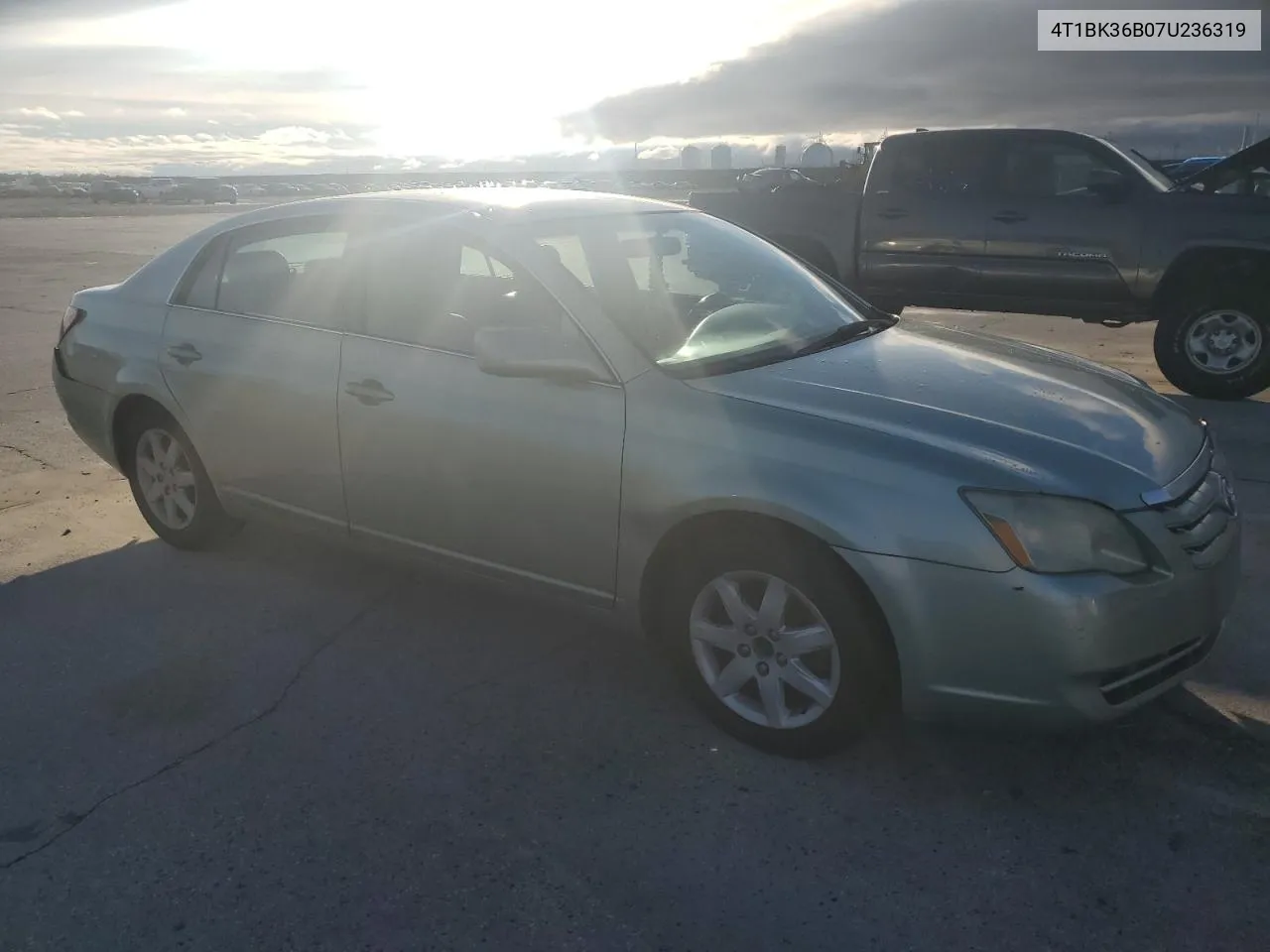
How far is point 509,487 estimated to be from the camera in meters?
3.65

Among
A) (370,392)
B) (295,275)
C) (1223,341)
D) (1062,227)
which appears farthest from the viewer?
(1062,227)

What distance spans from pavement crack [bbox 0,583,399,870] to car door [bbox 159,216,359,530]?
422mm

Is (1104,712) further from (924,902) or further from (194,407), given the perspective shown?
(194,407)

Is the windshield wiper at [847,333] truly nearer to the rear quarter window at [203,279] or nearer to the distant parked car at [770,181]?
the rear quarter window at [203,279]

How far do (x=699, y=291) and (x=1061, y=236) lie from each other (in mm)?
5160

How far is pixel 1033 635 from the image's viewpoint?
9.25 feet

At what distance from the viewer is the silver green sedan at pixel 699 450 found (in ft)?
9.48

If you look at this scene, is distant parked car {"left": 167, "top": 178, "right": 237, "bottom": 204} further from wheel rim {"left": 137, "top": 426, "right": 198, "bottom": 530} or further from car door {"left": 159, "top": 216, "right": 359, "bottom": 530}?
car door {"left": 159, "top": 216, "right": 359, "bottom": 530}

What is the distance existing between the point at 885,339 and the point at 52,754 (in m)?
3.12

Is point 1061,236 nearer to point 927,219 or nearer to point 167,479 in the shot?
point 927,219

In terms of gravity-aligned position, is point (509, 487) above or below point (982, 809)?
above

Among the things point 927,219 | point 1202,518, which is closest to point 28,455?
point 1202,518

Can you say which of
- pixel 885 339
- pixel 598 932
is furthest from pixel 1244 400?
pixel 598 932

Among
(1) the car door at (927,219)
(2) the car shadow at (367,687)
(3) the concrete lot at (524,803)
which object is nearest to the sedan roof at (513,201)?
(2) the car shadow at (367,687)
